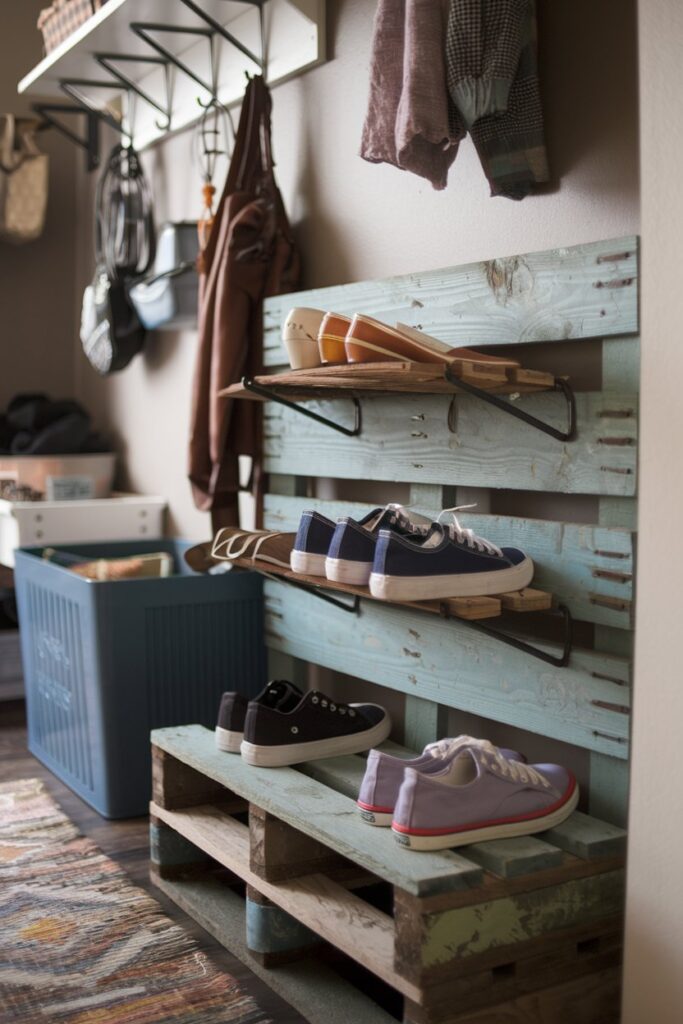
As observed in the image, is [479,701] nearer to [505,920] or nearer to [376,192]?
[505,920]

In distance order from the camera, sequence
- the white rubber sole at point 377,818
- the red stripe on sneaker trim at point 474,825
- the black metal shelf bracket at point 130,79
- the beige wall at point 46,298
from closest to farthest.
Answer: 1. the red stripe on sneaker trim at point 474,825
2. the white rubber sole at point 377,818
3. the black metal shelf bracket at point 130,79
4. the beige wall at point 46,298

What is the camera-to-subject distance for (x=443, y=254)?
2.21 meters

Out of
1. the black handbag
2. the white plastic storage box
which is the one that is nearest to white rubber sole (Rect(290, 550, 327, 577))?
the white plastic storage box

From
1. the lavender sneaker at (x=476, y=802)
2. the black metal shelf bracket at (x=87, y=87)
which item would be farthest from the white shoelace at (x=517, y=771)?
the black metal shelf bracket at (x=87, y=87)

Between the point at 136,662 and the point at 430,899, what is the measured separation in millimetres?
1200

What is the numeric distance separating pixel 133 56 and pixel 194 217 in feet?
1.54

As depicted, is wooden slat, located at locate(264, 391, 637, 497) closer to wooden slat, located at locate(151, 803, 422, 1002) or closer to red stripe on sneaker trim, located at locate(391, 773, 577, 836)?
red stripe on sneaker trim, located at locate(391, 773, 577, 836)

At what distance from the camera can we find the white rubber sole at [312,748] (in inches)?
78.9

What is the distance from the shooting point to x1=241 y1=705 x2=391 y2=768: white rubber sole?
6.57ft

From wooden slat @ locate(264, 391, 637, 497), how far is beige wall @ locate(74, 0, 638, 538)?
0.29 metres

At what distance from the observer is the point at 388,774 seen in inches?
67.7

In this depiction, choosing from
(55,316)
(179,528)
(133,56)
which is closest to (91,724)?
(179,528)

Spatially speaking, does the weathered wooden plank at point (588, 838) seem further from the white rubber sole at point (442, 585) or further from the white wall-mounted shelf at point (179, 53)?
the white wall-mounted shelf at point (179, 53)

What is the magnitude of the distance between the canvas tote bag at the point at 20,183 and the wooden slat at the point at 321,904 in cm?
245
